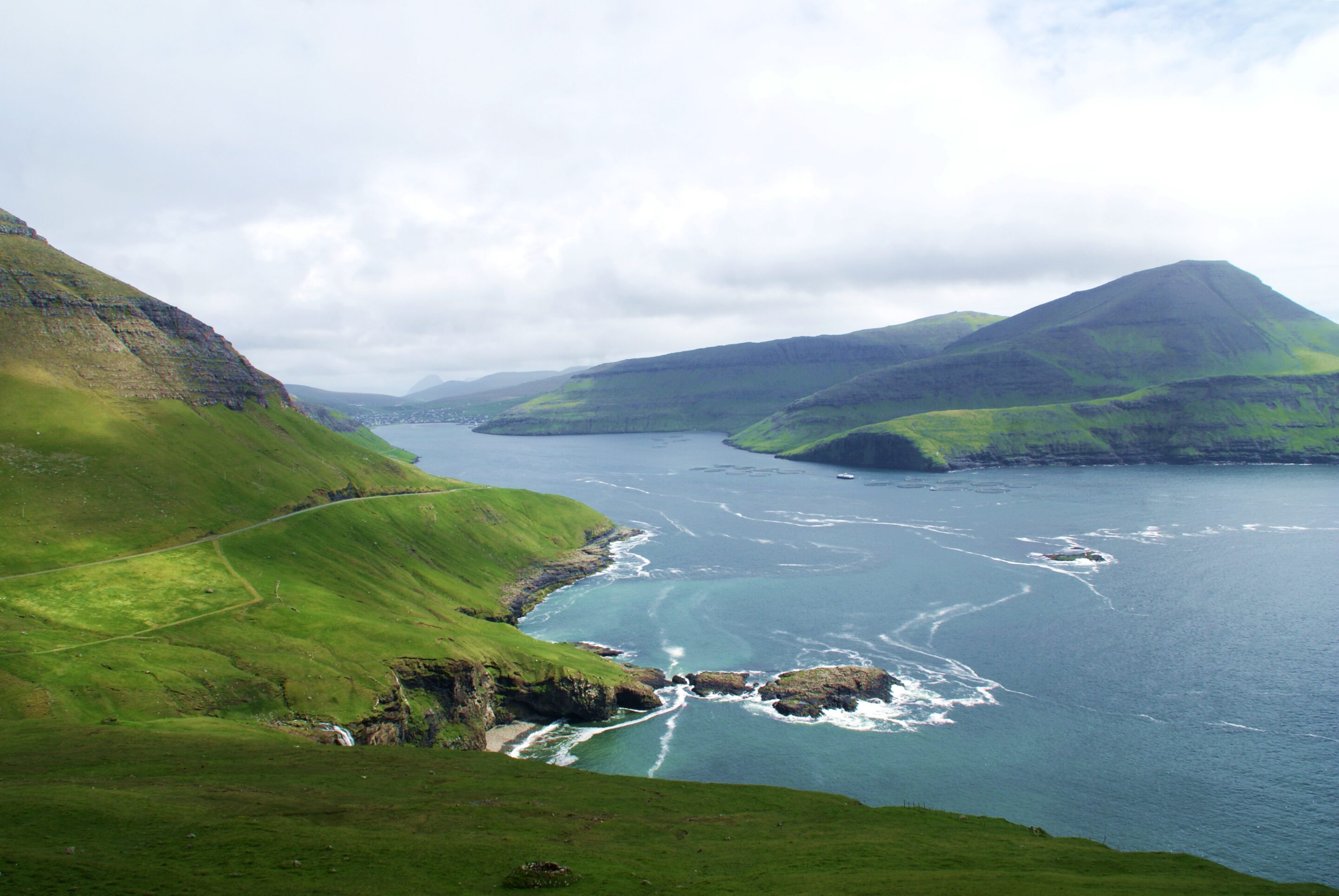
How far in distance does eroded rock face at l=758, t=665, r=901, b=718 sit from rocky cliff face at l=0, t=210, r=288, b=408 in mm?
131513

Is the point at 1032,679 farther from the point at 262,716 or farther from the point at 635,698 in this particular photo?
the point at 262,716

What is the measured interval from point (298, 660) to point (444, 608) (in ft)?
129

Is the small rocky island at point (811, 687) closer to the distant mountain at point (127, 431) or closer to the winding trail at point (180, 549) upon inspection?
the winding trail at point (180, 549)

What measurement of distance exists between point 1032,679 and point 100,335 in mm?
176117

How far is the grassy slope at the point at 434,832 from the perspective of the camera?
116 feet

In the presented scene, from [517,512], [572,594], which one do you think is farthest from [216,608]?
[517,512]

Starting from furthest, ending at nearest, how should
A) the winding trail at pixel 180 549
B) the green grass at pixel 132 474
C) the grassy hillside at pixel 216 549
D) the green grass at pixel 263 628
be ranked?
the green grass at pixel 132 474, the grassy hillside at pixel 216 549, the winding trail at pixel 180 549, the green grass at pixel 263 628

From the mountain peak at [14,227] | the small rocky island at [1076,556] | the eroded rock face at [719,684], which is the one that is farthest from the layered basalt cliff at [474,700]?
the mountain peak at [14,227]

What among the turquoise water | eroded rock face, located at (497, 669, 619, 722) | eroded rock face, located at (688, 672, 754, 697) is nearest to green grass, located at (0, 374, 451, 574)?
the turquoise water

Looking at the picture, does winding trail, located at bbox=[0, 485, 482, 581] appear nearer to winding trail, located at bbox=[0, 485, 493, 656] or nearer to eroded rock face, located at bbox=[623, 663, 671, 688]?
winding trail, located at bbox=[0, 485, 493, 656]

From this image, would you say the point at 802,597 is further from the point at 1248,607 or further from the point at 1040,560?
the point at 1248,607

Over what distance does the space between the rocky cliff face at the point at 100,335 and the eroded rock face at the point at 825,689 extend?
131513mm

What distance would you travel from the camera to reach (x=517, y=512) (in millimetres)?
184750

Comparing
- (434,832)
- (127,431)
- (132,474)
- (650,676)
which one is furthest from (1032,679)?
(127,431)
